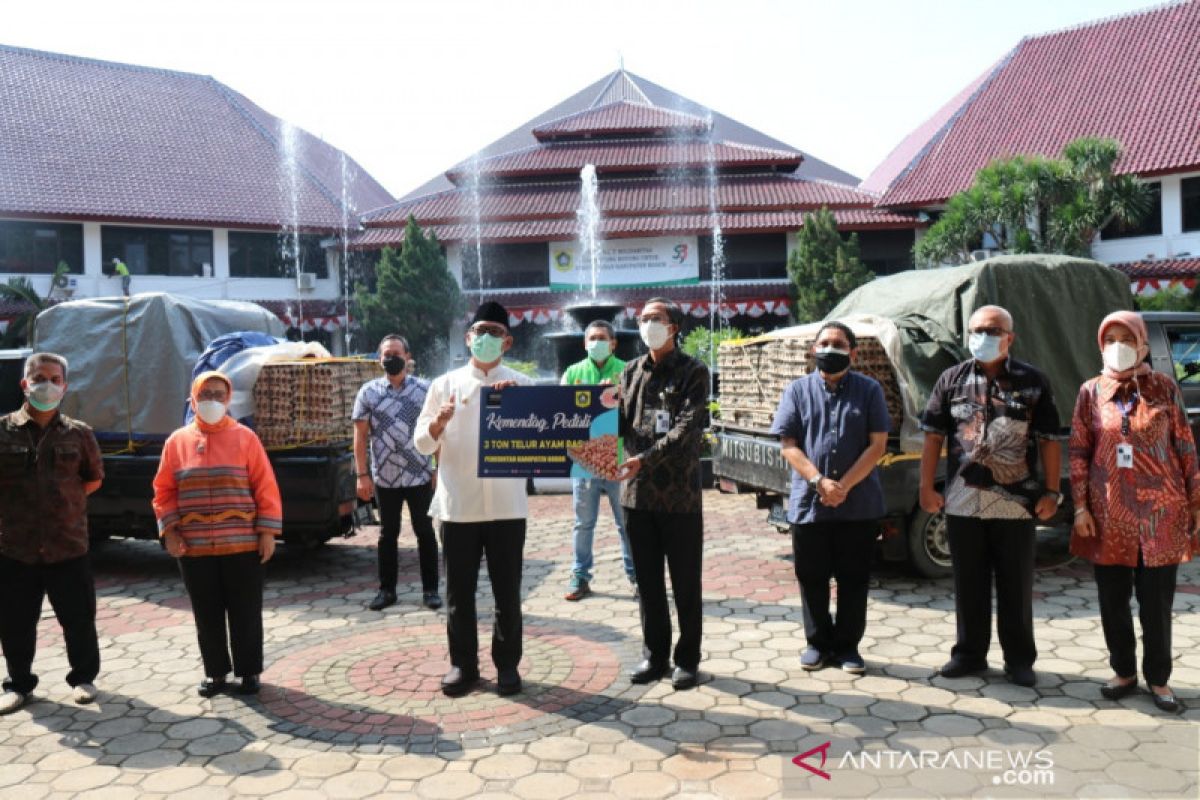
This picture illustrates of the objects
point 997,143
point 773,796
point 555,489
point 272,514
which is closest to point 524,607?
point 272,514

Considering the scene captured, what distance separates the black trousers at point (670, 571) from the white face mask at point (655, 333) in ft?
2.80

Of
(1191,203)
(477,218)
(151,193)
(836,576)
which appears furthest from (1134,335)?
(151,193)

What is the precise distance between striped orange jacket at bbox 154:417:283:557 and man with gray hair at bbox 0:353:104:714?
0.49m

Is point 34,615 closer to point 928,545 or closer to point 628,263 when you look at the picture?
point 928,545

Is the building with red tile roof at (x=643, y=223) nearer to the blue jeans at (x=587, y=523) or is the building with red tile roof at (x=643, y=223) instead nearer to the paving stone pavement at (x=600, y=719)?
the blue jeans at (x=587, y=523)

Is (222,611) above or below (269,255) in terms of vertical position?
below

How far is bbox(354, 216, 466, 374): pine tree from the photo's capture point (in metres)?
28.1

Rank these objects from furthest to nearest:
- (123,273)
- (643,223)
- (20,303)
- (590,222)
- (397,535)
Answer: (590,222) → (643,223) → (123,273) → (20,303) → (397,535)

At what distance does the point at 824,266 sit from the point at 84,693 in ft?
80.4

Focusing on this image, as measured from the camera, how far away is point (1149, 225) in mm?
25859

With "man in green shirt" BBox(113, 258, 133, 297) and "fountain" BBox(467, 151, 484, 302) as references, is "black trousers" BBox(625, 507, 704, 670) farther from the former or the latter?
"man in green shirt" BBox(113, 258, 133, 297)

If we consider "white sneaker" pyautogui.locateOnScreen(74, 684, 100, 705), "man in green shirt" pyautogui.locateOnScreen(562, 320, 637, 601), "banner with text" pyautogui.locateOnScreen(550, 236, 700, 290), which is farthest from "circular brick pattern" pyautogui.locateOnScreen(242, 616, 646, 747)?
"banner with text" pyautogui.locateOnScreen(550, 236, 700, 290)

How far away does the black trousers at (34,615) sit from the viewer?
4625 mm

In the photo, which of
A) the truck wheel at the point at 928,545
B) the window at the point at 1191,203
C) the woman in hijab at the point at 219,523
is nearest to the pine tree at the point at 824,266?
the window at the point at 1191,203
